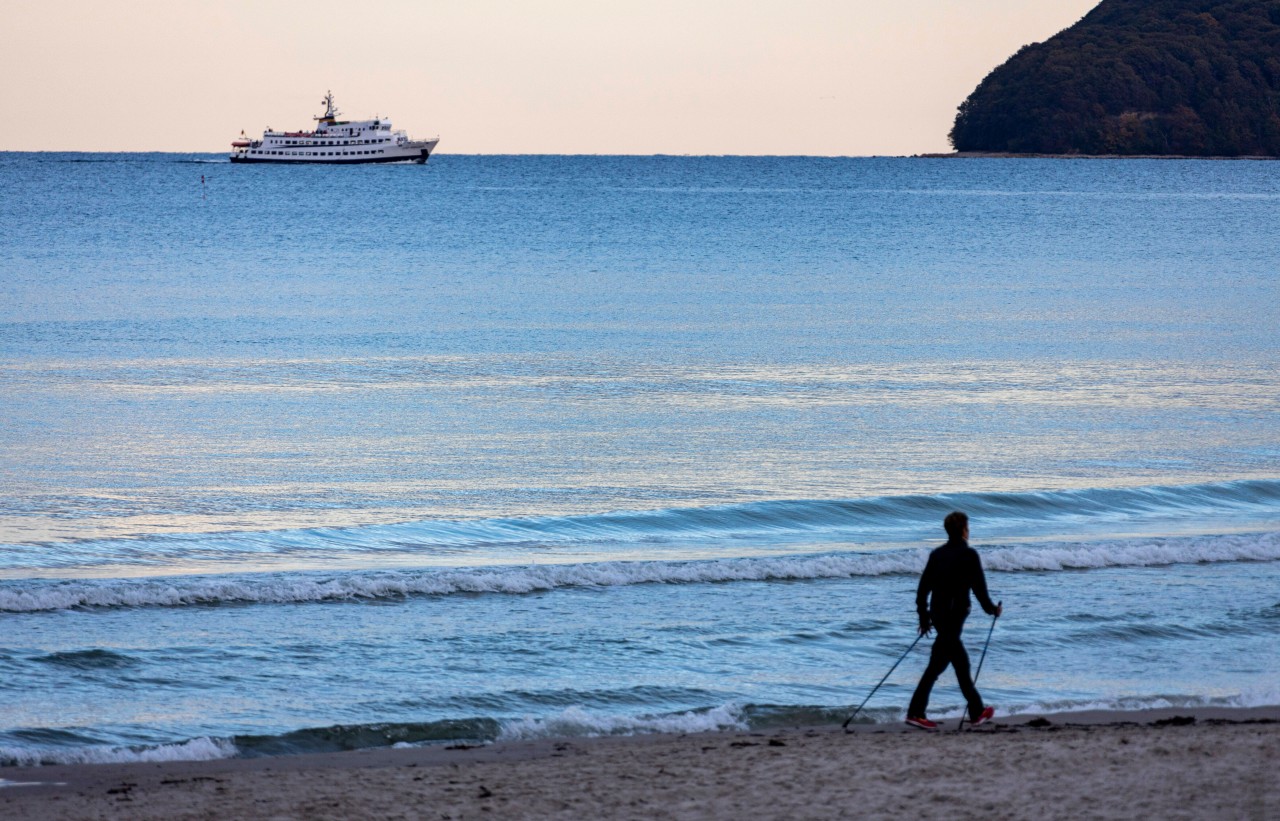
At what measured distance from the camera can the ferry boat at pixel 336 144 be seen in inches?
6403

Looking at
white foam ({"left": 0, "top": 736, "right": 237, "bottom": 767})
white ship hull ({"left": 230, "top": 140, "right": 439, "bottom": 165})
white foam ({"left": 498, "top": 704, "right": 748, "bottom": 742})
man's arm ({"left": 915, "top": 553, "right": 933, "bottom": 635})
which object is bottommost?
white foam ({"left": 498, "top": 704, "right": 748, "bottom": 742})

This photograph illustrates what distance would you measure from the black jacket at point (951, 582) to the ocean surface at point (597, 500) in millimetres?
1341

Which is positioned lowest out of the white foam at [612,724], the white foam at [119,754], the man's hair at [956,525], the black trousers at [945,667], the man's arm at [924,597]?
the white foam at [612,724]

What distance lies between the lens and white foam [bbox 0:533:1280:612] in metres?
13.8

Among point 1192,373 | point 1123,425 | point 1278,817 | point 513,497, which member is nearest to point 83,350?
point 513,497

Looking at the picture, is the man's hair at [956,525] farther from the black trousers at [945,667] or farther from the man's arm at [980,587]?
the black trousers at [945,667]

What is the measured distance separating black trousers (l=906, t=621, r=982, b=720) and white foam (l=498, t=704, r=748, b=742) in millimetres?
1255

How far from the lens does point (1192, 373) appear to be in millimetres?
29828

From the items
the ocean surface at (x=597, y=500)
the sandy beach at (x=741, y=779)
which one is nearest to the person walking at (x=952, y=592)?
the sandy beach at (x=741, y=779)

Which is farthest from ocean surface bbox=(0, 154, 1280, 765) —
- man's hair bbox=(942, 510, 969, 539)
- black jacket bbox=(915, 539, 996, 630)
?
man's hair bbox=(942, 510, 969, 539)

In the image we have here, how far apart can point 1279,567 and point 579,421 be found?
11.6 meters

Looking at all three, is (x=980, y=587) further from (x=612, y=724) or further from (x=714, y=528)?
(x=714, y=528)

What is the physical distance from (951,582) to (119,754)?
558 centimetres

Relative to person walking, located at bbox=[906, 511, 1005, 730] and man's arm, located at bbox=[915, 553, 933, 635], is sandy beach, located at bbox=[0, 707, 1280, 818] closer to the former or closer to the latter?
person walking, located at bbox=[906, 511, 1005, 730]
